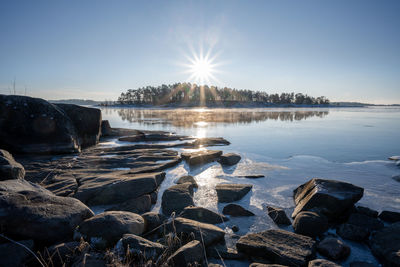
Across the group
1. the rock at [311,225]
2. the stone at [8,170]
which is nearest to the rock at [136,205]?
the stone at [8,170]

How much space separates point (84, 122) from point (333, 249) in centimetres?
1055

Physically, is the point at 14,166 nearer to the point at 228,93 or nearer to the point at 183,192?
the point at 183,192

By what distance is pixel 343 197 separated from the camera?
3.74m

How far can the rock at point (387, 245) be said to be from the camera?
8.27 ft

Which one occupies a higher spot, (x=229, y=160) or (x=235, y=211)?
(x=229, y=160)

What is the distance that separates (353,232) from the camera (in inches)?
125

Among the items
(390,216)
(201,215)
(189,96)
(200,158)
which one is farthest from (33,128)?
(189,96)

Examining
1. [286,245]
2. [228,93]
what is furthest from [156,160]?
[228,93]

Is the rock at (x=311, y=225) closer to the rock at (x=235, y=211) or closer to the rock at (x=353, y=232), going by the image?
the rock at (x=353, y=232)

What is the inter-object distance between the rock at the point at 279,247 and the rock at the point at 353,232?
0.78 metres

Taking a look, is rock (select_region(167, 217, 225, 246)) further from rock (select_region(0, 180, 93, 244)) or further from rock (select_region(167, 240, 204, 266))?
rock (select_region(0, 180, 93, 244))

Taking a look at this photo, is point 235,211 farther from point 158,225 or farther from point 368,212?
point 368,212

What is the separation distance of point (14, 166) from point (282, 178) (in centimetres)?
631

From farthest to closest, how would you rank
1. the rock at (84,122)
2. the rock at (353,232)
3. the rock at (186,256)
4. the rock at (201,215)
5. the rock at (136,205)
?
the rock at (84,122) < the rock at (136,205) < the rock at (201,215) < the rock at (353,232) < the rock at (186,256)
